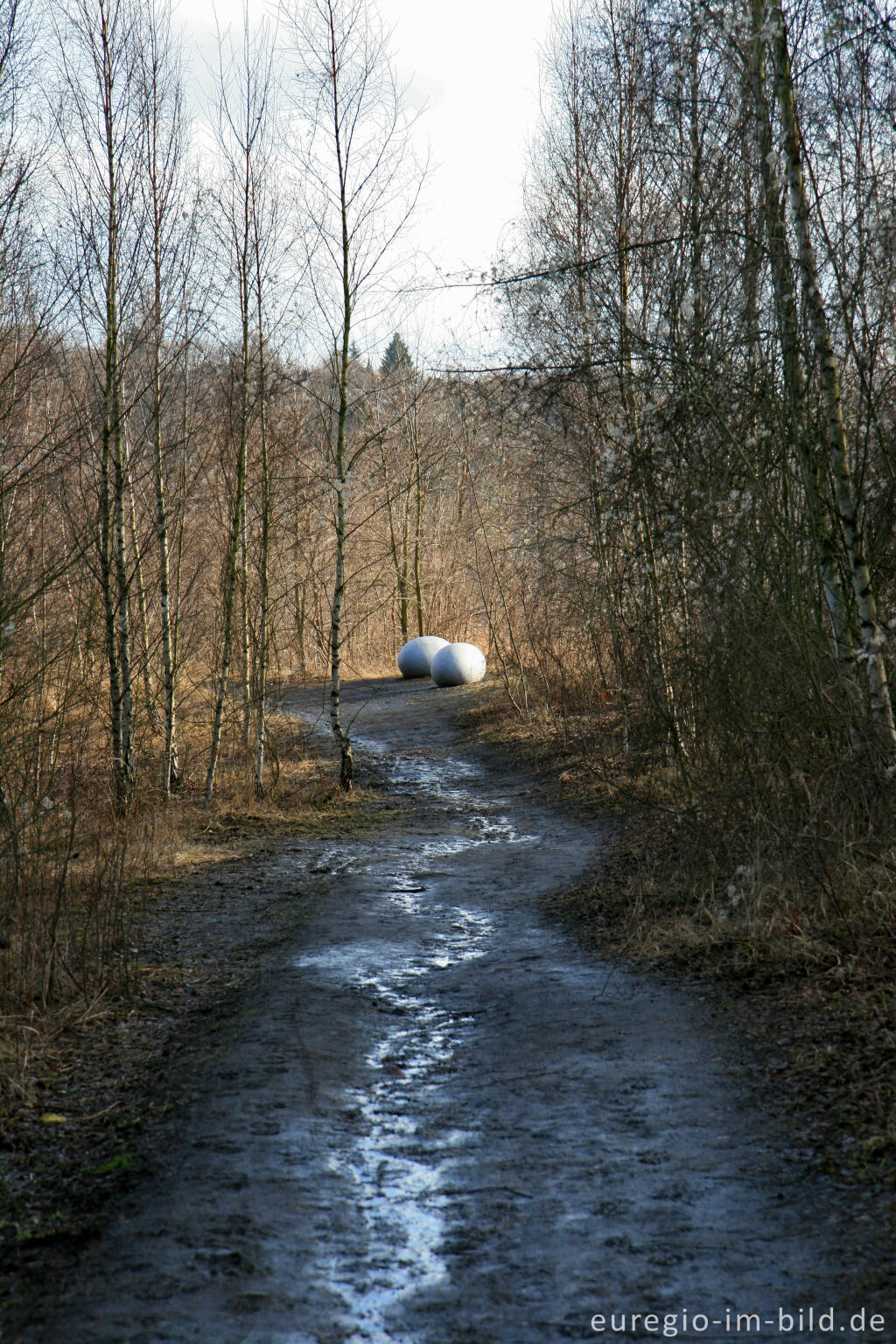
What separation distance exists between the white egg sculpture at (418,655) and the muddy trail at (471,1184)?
59.4 feet

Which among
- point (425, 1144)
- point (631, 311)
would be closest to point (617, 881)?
point (425, 1144)

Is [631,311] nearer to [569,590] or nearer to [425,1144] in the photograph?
[569,590]

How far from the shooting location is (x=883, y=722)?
19.2ft

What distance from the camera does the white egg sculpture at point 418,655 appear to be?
24.5 metres

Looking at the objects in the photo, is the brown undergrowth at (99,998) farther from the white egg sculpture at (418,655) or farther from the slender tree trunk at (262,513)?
the white egg sculpture at (418,655)

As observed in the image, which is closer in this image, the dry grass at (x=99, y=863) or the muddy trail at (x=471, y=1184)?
the muddy trail at (x=471, y=1184)

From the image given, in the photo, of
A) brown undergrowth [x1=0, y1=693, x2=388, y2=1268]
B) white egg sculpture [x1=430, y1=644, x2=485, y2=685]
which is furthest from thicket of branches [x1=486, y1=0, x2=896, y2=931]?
white egg sculpture [x1=430, y1=644, x2=485, y2=685]

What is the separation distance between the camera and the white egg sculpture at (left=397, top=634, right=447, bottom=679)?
24453 mm

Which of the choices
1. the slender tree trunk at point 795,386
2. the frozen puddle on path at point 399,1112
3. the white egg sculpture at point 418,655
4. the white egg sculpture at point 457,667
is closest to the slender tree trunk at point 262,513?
the frozen puddle on path at point 399,1112

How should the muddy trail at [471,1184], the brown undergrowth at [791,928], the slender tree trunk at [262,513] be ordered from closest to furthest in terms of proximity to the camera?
the muddy trail at [471,1184] → the brown undergrowth at [791,928] → the slender tree trunk at [262,513]

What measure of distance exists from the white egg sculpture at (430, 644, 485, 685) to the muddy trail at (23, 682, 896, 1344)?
52.8 feet

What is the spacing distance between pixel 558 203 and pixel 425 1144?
39.6 feet

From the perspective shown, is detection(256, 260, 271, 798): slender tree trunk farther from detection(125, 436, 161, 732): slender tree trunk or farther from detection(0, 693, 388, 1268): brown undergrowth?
detection(0, 693, 388, 1268): brown undergrowth

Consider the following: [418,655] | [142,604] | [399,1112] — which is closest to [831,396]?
[399,1112]
